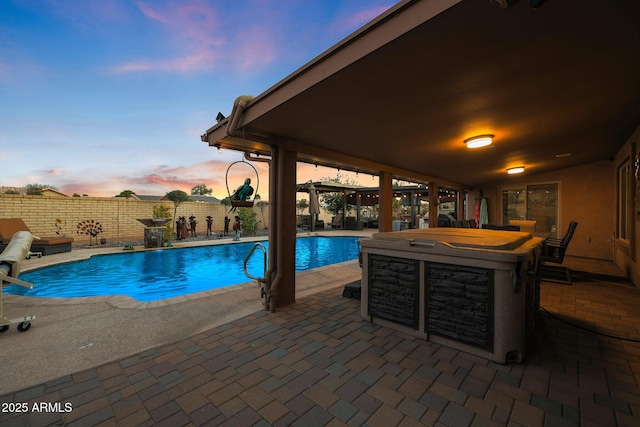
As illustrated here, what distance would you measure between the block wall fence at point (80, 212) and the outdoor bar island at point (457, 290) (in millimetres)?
13528

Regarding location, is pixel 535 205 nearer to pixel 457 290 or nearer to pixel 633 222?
pixel 633 222

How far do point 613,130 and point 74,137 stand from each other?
1902 centimetres

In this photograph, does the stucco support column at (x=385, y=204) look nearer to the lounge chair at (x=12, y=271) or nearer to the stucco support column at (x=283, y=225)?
the stucco support column at (x=283, y=225)

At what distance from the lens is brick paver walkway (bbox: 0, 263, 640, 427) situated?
5.05 feet

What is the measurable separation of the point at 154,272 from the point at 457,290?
8322mm

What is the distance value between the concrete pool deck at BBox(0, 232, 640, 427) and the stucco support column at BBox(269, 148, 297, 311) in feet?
2.14

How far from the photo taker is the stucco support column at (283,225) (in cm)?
348

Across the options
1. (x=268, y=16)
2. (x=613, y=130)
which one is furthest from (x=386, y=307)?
(x=268, y=16)

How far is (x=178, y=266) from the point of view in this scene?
8.38 m

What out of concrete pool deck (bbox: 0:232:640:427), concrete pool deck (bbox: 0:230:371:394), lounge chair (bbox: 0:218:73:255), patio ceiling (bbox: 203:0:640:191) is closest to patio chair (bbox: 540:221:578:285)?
patio ceiling (bbox: 203:0:640:191)

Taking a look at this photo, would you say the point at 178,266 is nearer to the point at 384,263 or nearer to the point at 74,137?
the point at 384,263

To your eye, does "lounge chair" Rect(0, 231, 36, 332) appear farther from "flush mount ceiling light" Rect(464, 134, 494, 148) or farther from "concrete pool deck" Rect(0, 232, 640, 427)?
"flush mount ceiling light" Rect(464, 134, 494, 148)

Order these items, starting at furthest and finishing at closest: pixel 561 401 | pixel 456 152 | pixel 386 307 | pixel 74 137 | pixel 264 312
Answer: pixel 74 137
pixel 456 152
pixel 264 312
pixel 386 307
pixel 561 401

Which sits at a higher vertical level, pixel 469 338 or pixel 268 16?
pixel 268 16
